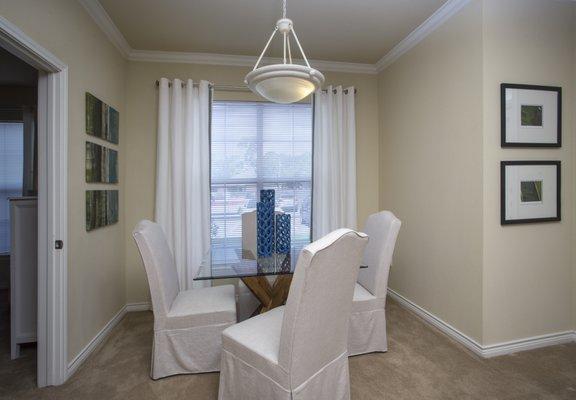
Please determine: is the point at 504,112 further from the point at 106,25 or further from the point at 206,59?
the point at 106,25

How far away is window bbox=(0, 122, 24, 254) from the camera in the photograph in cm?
385

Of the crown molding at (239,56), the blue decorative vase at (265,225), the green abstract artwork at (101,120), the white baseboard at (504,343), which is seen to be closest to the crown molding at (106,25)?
the crown molding at (239,56)

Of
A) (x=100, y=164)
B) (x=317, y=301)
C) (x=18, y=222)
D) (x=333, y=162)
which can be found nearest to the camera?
(x=317, y=301)

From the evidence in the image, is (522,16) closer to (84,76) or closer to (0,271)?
(84,76)

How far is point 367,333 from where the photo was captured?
2236 mm

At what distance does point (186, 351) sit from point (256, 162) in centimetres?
195

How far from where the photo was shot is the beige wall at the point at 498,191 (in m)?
2.16

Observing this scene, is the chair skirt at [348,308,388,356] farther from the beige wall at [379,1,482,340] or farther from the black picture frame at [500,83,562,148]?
the black picture frame at [500,83,562,148]

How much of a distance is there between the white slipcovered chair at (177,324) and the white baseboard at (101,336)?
576mm

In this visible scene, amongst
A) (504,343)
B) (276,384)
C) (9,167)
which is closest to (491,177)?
(504,343)

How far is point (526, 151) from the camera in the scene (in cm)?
222

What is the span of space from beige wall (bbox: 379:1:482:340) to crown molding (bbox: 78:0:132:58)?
8.69 ft

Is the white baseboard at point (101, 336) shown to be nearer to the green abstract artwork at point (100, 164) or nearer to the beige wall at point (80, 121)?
the beige wall at point (80, 121)

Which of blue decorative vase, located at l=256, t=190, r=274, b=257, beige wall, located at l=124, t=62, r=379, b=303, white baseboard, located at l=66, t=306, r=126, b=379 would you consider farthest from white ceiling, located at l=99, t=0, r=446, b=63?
white baseboard, located at l=66, t=306, r=126, b=379
